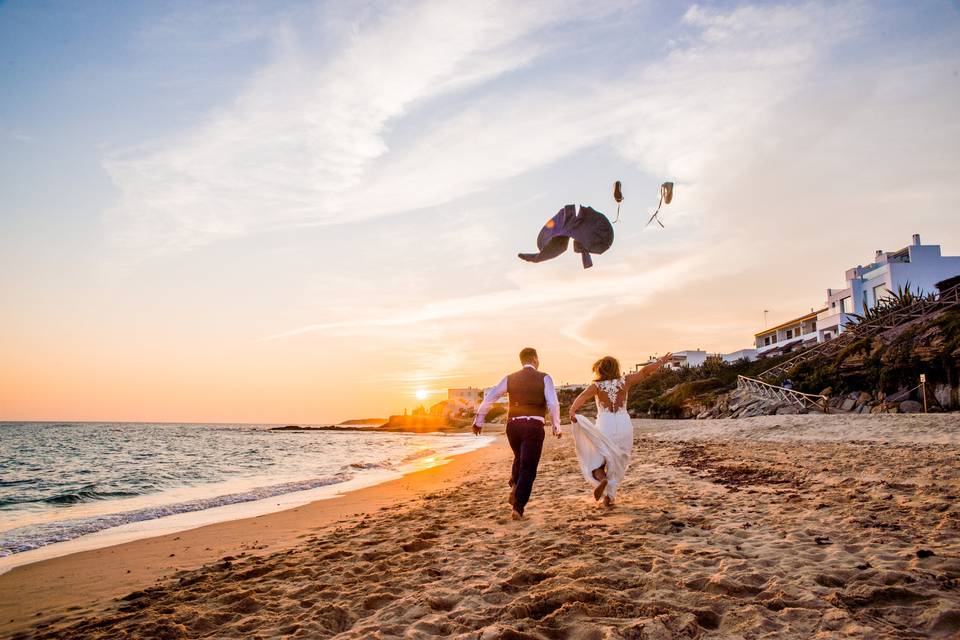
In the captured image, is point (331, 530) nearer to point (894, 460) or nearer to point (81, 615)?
point (81, 615)

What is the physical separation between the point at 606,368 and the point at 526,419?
4.17ft

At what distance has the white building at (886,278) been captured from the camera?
32656 mm

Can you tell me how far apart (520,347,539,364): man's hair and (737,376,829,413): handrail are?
64.5 ft

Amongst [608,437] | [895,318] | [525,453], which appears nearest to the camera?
[525,453]

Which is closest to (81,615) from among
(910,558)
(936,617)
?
(936,617)

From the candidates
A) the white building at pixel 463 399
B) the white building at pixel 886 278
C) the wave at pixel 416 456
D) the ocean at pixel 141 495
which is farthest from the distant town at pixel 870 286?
the white building at pixel 463 399

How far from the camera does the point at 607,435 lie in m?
6.38

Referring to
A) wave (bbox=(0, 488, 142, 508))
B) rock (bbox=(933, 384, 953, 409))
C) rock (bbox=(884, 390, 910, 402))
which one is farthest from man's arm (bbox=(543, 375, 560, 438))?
rock (bbox=(884, 390, 910, 402))

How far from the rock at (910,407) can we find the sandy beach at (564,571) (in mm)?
13457

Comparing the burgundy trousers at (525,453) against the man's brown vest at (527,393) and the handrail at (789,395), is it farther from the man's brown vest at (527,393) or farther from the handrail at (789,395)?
the handrail at (789,395)

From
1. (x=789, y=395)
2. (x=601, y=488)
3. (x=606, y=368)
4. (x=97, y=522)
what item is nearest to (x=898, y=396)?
(x=789, y=395)

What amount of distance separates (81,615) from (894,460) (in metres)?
10.2

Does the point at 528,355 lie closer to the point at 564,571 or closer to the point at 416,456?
the point at 564,571

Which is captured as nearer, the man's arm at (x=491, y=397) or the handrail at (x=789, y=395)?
the man's arm at (x=491, y=397)
